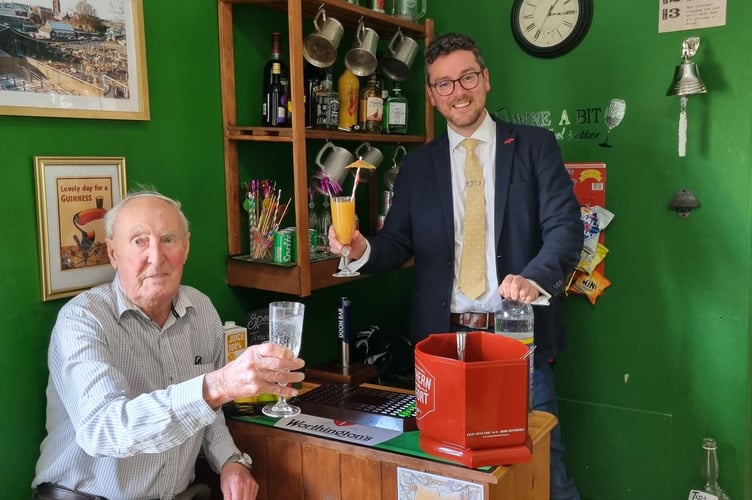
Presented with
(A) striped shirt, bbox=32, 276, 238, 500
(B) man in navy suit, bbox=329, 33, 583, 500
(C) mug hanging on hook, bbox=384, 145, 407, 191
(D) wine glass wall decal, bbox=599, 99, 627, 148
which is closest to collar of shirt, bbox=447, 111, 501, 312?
(B) man in navy suit, bbox=329, 33, 583, 500

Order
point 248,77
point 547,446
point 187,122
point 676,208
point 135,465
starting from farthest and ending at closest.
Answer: point 676,208, point 248,77, point 187,122, point 547,446, point 135,465

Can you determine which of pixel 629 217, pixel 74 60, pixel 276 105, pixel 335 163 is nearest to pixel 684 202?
pixel 629 217

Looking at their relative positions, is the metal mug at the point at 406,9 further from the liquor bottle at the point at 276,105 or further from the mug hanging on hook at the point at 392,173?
the liquor bottle at the point at 276,105

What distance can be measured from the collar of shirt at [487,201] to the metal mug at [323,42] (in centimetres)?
52

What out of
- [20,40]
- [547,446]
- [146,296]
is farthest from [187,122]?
[547,446]

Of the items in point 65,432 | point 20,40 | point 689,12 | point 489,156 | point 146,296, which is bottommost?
point 65,432

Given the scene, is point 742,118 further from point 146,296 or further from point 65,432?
point 65,432

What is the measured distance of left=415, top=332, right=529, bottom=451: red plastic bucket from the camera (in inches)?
60.6

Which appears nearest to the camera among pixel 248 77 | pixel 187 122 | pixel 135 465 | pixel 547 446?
pixel 135 465

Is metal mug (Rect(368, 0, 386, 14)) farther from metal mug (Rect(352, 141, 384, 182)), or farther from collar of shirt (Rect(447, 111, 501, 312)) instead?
collar of shirt (Rect(447, 111, 501, 312))

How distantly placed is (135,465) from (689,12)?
243cm

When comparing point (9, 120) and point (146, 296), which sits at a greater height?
point (9, 120)

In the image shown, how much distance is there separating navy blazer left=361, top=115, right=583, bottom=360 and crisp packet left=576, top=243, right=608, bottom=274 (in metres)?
0.54

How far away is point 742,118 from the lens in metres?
2.54
